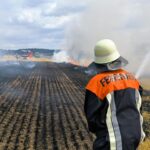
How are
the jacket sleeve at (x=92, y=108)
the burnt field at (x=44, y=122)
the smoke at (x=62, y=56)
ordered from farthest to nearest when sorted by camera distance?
the smoke at (x=62, y=56), the burnt field at (x=44, y=122), the jacket sleeve at (x=92, y=108)

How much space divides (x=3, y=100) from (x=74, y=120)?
6000 mm

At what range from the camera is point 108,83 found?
11.7 ft

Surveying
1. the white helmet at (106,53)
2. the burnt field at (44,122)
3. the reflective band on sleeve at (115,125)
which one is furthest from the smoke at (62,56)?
the reflective band on sleeve at (115,125)

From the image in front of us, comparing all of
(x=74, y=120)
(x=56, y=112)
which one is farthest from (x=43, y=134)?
(x=56, y=112)

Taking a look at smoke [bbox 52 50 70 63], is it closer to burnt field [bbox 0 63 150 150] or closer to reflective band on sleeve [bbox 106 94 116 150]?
burnt field [bbox 0 63 150 150]

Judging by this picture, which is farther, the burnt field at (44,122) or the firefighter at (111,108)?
the burnt field at (44,122)

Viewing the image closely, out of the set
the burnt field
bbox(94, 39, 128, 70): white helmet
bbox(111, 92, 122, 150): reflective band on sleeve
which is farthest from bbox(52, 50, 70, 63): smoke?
bbox(111, 92, 122, 150): reflective band on sleeve

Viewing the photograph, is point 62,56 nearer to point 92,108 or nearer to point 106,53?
point 106,53

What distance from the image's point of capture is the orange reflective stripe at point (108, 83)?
3543 mm

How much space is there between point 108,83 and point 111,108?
223 mm

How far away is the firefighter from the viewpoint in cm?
354

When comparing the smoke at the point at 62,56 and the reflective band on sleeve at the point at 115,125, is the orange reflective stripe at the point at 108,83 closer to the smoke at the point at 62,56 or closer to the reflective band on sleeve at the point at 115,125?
the reflective band on sleeve at the point at 115,125

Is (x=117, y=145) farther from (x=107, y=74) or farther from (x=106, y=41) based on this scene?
(x=106, y=41)

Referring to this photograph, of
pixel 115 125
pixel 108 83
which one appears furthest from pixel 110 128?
pixel 108 83
